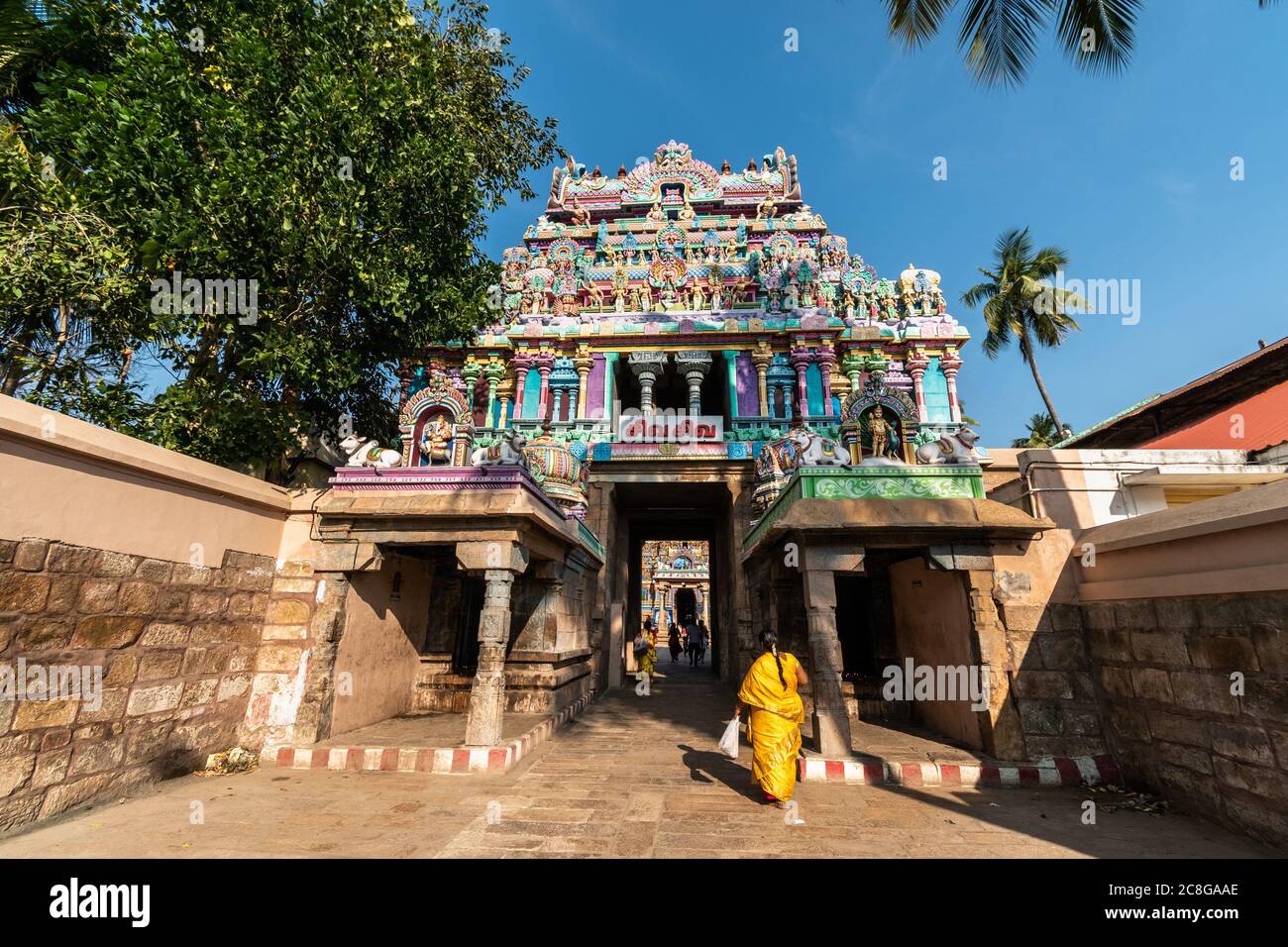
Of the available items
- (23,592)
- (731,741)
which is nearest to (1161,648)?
(731,741)

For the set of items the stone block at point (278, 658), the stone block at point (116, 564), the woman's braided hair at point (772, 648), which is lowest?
the stone block at point (278, 658)

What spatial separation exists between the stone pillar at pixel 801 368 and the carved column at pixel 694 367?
2.28 meters

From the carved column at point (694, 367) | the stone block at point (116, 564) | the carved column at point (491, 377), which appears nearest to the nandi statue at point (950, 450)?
the carved column at point (694, 367)

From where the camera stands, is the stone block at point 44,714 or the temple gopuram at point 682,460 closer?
the stone block at point 44,714

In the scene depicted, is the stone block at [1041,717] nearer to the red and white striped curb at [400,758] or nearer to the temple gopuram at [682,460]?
the temple gopuram at [682,460]

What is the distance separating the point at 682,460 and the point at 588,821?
9190 millimetres

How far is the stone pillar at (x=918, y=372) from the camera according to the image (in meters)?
14.1

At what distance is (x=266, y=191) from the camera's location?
7.46 m

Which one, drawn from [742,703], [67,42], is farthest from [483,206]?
[742,703]

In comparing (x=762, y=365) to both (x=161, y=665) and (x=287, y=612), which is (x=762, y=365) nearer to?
(x=287, y=612)

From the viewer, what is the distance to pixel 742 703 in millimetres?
5848

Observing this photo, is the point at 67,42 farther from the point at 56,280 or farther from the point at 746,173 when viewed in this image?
the point at 746,173

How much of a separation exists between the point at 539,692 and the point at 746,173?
19.3 metres

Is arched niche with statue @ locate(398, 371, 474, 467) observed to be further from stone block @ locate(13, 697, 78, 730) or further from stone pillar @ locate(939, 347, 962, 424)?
stone pillar @ locate(939, 347, 962, 424)
